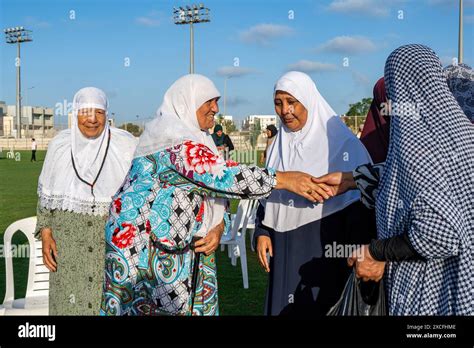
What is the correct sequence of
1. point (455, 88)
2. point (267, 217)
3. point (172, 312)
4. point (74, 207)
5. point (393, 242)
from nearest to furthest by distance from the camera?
point (393, 242), point (172, 312), point (455, 88), point (267, 217), point (74, 207)

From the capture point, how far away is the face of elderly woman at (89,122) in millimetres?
3879

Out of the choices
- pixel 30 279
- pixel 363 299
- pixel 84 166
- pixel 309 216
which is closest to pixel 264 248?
pixel 309 216

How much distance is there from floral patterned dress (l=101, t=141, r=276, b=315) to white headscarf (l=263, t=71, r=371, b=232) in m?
0.36

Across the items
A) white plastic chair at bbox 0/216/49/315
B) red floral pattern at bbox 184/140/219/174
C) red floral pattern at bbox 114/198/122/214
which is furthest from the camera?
white plastic chair at bbox 0/216/49/315

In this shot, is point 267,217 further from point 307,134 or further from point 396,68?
point 396,68

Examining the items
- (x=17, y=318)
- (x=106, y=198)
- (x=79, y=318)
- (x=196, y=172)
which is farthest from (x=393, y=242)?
(x=106, y=198)

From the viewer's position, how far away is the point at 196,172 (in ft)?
9.19

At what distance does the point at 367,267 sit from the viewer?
2303mm

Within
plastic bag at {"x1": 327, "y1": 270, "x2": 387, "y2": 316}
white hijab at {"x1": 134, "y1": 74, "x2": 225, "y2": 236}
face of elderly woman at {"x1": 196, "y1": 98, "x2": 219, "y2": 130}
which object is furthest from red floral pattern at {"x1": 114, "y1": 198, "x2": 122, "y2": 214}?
plastic bag at {"x1": 327, "y1": 270, "x2": 387, "y2": 316}

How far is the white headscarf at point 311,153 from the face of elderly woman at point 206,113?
45 cm

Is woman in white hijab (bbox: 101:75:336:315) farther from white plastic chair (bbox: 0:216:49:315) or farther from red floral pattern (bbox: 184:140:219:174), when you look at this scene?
white plastic chair (bbox: 0:216:49:315)

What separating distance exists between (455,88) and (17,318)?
98.8 inches

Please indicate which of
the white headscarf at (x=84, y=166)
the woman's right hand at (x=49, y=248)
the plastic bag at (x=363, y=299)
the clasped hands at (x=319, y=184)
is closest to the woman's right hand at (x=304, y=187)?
the clasped hands at (x=319, y=184)

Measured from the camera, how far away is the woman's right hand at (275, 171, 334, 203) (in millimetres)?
3027
